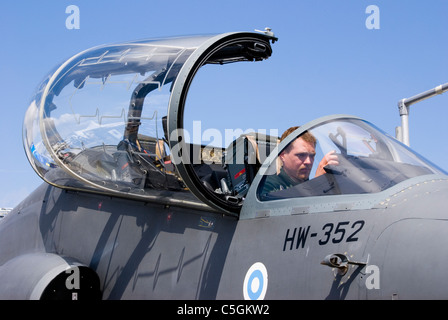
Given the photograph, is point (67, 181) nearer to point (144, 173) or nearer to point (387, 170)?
point (144, 173)

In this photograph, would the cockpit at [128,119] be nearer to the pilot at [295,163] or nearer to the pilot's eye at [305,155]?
the pilot at [295,163]

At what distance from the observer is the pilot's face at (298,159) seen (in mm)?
4590

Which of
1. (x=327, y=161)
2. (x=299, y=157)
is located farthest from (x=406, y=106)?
(x=327, y=161)

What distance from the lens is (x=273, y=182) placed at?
461 cm

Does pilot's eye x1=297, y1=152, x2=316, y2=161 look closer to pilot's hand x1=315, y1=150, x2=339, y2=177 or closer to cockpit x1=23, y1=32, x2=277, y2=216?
pilot's hand x1=315, y1=150, x2=339, y2=177

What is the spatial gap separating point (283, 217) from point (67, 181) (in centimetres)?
287

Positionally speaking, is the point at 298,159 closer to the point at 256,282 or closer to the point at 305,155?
the point at 305,155

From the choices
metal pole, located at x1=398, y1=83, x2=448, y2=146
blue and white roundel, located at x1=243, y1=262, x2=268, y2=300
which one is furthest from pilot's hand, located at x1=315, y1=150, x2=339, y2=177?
metal pole, located at x1=398, y1=83, x2=448, y2=146

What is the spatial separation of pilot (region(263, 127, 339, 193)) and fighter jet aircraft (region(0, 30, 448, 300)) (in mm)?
16

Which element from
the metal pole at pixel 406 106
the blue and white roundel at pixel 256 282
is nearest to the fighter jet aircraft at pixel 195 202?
the blue and white roundel at pixel 256 282

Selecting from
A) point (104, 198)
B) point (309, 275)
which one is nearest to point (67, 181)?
point (104, 198)

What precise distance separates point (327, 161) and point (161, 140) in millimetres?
1424

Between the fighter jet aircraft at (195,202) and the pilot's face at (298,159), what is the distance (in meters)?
0.01

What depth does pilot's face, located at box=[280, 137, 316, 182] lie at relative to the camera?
459 centimetres
